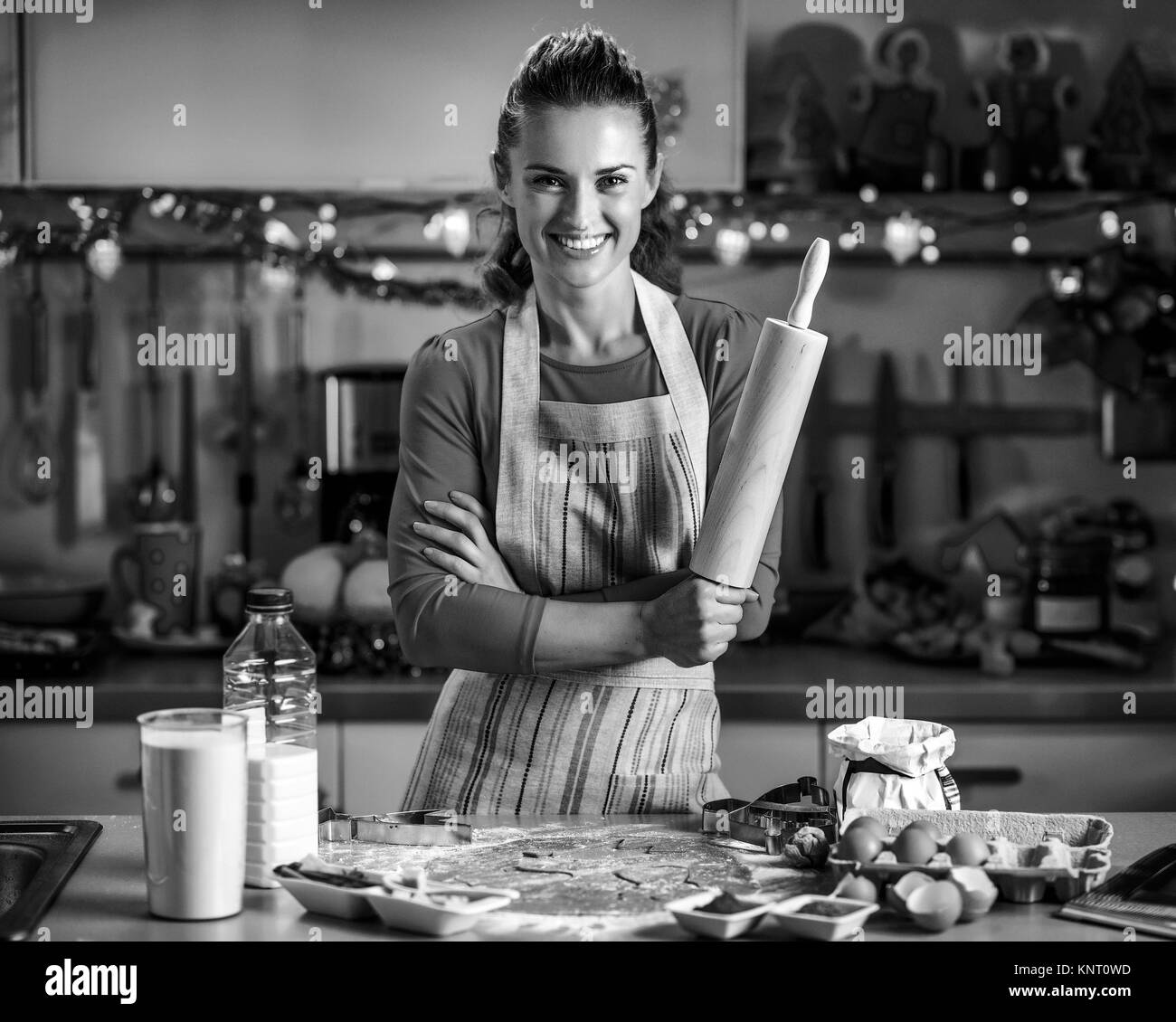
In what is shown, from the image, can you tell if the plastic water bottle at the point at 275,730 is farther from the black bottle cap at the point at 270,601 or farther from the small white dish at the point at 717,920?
the small white dish at the point at 717,920

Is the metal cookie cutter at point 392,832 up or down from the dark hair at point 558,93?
down

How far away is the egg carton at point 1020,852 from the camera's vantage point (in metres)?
1.02

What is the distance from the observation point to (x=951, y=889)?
97cm

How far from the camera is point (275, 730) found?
114 cm

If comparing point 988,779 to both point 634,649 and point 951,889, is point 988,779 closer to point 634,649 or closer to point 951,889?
point 634,649

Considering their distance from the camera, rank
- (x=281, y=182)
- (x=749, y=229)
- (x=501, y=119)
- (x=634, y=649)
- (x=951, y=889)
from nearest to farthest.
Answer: (x=951, y=889) → (x=634, y=649) → (x=501, y=119) → (x=281, y=182) → (x=749, y=229)

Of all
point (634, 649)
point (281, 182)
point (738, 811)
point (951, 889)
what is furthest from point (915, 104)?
point (951, 889)

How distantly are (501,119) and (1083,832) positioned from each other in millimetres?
918

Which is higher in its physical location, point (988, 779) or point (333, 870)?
point (333, 870)

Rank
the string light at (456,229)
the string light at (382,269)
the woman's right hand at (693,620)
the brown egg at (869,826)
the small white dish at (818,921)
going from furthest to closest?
the string light at (382,269) → the string light at (456,229) → the woman's right hand at (693,620) → the brown egg at (869,826) → the small white dish at (818,921)

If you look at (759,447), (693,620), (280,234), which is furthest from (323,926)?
(280,234)

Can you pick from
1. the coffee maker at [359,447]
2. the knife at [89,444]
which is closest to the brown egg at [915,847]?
the coffee maker at [359,447]

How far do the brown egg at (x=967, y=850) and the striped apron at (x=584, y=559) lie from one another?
42 centimetres

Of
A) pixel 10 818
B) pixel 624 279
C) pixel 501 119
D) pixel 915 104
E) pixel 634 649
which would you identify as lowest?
pixel 10 818
